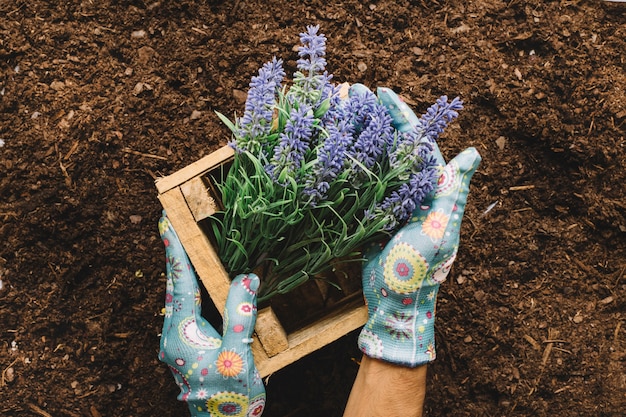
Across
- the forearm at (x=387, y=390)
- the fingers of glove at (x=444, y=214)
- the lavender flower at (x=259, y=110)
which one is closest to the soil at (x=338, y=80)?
the forearm at (x=387, y=390)

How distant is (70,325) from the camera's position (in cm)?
173

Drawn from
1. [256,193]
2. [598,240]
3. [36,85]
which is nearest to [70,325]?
[36,85]

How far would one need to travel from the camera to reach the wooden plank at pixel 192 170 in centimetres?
133

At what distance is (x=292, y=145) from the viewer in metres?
1.19

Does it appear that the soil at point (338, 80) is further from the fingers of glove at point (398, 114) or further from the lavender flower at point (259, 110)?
the lavender flower at point (259, 110)

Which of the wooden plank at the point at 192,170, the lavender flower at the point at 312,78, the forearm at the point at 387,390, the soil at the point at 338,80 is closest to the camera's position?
the lavender flower at the point at 312,78

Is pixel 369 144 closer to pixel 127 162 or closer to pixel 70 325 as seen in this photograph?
pixel 127 162

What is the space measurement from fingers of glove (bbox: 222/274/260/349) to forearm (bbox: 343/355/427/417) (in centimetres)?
30

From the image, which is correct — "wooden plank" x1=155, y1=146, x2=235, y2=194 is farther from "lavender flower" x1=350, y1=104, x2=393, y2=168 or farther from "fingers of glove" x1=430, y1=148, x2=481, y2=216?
"fingers of glove" x1=430, y1=148, x2=481, y2=216

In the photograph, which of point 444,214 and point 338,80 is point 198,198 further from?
point 338,80

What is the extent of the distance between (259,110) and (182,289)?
48cm

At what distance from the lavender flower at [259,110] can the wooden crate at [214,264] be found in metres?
0.12

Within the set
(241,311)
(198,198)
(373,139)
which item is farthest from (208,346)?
(373,139)

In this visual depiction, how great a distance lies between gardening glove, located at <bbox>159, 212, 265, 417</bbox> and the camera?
4.46ft
